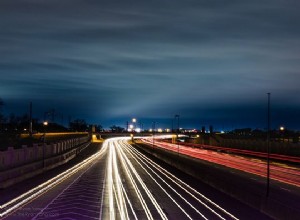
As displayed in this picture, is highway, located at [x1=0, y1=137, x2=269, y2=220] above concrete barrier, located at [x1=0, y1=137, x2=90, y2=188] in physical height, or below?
below

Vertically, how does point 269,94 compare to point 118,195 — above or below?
above

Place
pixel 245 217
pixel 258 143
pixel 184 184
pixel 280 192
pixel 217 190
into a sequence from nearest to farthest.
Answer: pixel 245 217 < pixel 280 192 < pixel 217 190 < pixel 184 184 < pixel 258 143

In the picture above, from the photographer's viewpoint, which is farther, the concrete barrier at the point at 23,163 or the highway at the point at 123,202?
the concrete barrier at the point at 23,163

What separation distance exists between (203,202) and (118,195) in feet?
20.7

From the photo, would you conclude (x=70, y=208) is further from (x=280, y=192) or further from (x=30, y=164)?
(x=30, y=164)

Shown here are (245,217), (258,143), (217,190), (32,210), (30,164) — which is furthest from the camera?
(258,143)

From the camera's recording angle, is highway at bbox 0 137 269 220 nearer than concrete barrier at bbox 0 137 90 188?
Yes

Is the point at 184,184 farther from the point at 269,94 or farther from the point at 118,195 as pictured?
the point at 269,94

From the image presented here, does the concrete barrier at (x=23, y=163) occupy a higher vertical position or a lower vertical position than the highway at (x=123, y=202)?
higher

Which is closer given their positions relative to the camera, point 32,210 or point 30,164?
point 32,210

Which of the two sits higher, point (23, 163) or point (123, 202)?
point (23, 163)

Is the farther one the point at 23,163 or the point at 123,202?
the point at 23,163

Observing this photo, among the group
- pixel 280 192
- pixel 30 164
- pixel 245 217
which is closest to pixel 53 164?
pixel 30 164

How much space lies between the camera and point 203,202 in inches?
1214
